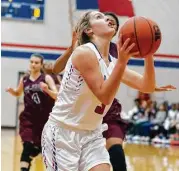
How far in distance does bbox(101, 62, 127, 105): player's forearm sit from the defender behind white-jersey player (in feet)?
0.60

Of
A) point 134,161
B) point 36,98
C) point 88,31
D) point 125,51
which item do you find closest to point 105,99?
point 125,51

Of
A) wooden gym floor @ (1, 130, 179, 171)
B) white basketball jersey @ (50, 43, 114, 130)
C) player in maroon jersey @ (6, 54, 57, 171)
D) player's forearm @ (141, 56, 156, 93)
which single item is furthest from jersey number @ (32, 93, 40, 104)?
white basketball jersey @ (50, 43, 114, 130)

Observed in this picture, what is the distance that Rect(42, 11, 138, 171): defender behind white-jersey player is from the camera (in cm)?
319

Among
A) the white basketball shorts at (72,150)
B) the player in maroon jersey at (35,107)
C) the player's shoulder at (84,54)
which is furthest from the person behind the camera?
the player in maroon jersey at (35,107)

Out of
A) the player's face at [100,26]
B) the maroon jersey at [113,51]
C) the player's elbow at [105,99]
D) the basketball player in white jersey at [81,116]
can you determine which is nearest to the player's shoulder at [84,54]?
the basketball player in white jersey at [81,116]

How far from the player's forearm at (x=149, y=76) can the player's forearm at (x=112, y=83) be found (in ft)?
1.51

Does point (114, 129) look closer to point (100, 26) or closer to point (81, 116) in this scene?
point (81, 116)

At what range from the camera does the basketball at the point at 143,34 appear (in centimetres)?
302

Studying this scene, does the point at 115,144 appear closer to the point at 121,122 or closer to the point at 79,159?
the point at 121,122

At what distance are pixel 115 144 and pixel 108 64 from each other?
136 centimetres

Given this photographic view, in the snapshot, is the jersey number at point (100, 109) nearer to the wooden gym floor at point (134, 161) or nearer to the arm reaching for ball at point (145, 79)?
the arm reaching for ball at point (145, 79)

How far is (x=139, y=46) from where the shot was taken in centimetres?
299

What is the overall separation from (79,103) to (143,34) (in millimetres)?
573

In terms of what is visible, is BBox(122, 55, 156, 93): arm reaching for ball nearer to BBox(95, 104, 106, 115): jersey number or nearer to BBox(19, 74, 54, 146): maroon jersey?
BBox(95, 104, 106, 115): jersey number
